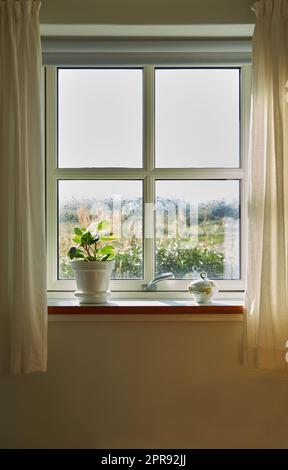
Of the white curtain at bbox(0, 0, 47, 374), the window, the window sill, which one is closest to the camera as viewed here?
the white curtain at bbox(0, 0, 47, 374)

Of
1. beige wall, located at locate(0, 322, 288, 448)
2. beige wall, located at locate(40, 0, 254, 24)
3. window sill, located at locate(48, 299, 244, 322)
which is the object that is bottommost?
beige wall, located at locate(0, 322, 288, 448)

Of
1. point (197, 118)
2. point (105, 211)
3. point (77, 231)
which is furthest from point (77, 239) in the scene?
point (197, 118)

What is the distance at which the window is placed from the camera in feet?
7.61

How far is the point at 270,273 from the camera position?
195 centimetres

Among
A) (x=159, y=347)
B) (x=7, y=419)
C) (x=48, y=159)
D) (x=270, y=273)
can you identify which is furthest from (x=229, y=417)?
(x=48, y=159)

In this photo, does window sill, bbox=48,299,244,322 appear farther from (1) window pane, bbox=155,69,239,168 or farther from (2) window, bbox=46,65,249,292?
(1) window pane, bbox=155,69,239,168

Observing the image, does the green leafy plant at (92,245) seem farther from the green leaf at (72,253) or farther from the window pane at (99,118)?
the window pane at (99,118)

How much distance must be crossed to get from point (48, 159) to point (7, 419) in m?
1.27

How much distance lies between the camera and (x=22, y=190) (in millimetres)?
1928

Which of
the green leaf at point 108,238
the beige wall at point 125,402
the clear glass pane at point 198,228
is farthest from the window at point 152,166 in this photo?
the beige wall at point 125,402

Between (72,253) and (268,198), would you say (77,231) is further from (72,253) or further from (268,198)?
(268,198)

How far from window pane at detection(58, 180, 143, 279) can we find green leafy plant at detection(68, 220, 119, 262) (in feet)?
0.38

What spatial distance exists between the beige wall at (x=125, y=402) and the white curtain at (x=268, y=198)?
0.28m

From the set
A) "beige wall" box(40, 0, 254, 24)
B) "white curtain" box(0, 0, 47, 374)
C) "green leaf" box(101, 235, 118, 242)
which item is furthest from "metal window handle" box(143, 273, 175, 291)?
"beige wall" box(40, 0, 254, 24)
